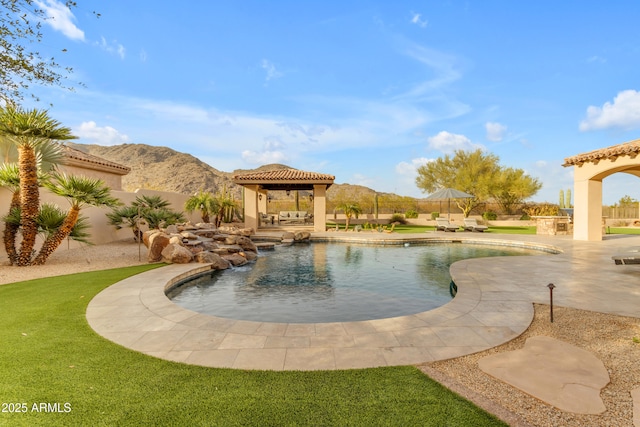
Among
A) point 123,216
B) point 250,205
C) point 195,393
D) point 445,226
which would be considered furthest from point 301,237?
point 195,393

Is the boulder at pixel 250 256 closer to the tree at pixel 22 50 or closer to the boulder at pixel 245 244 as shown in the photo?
the boulder at pixel 245 244

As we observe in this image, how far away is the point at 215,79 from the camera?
54.3 feet

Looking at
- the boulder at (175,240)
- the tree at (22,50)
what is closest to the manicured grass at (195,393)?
the tree at (22,50)

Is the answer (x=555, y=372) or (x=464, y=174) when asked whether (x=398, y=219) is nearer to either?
(x=464, y=174)

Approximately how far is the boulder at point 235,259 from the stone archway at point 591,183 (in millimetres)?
14655

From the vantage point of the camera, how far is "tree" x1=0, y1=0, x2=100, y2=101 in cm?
577

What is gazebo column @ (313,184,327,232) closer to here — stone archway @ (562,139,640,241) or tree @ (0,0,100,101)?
stone archway @ (562,139,640,241)

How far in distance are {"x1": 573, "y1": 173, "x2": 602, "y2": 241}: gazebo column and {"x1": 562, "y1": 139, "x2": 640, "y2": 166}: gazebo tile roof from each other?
84 centimetres

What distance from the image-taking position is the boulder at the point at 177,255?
31.0 ft

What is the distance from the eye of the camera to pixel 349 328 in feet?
14.4

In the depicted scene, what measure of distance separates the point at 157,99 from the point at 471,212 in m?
27.4

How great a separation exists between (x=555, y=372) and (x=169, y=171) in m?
65.5

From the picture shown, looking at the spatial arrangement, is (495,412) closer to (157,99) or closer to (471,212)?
(157,99)

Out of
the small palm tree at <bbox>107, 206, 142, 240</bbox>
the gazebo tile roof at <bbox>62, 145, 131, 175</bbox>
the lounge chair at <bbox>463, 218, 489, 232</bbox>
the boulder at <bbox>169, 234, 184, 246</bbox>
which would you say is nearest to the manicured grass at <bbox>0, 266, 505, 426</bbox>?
the boulder at <bbox>169, 234, 184, 246</bbox>
